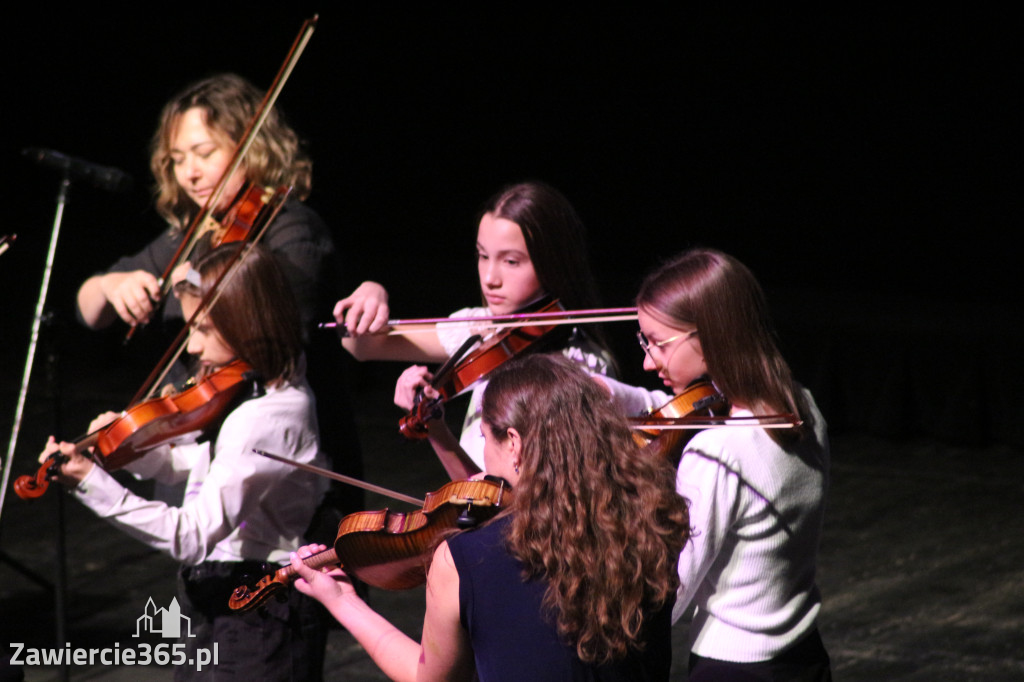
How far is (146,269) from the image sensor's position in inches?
110

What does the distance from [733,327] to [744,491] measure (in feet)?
0.83

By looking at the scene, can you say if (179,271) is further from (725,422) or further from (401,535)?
(725,422)

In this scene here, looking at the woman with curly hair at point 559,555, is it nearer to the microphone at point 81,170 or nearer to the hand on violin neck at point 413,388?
the hand on violin neck at point 413,388

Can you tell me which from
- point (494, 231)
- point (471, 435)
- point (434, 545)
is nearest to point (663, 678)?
point (434, 545)

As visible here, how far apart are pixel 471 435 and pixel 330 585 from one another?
52 centimetres

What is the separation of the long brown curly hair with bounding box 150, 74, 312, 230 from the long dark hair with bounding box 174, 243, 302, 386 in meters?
0.37

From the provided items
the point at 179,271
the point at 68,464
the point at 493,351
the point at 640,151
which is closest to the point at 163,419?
the point at 68,464

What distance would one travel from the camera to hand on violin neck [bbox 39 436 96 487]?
2.20 metres

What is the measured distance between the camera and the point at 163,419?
88.4 inches

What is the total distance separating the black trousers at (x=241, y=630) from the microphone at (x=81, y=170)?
0.99 metres

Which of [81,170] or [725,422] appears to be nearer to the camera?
[725,422]

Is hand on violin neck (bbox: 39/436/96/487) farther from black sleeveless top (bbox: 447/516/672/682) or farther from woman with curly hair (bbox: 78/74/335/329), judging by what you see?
black sleeveless top (bbox: 447/516/672/682)

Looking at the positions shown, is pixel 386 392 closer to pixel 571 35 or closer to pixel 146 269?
pixel 571 35

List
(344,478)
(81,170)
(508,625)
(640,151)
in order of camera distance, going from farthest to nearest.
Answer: (640,151), (81,170), (344,478), (508,625)
